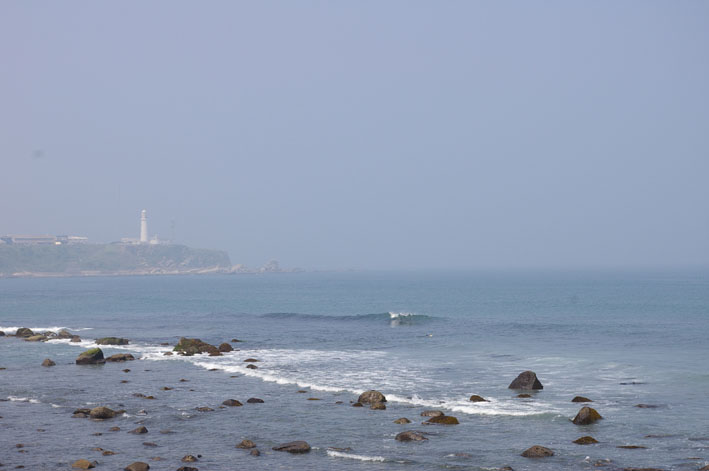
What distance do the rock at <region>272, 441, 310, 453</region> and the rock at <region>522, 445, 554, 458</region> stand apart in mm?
7605

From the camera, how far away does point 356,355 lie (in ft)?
165

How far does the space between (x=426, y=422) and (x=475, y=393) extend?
7473mm

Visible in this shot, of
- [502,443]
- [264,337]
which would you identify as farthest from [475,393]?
[264,337]

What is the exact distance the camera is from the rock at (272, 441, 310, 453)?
23.2 metres

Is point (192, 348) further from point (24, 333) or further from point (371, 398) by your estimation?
point (371, 398)

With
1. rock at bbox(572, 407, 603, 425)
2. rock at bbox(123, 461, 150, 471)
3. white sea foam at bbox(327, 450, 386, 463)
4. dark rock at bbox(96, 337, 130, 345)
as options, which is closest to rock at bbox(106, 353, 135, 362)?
dark rock at bbox(96, 337, 130, 345)

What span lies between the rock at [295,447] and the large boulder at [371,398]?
7738 millimetres

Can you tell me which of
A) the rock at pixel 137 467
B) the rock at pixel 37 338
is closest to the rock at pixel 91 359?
the rock at pixel 37 338

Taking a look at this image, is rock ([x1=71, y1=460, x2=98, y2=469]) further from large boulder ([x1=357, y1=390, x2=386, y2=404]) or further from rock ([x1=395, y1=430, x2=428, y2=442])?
large boulder ([x1=357, y1=390, x2=386, y2=404])

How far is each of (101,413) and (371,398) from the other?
39.7ft

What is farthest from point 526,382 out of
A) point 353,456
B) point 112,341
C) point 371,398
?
point 112,341

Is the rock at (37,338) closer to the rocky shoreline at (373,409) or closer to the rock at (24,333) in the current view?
the rock at (24,333)

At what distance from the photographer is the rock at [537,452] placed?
22.1 metres

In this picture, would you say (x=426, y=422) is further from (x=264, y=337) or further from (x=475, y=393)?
(x=264, y=337)
